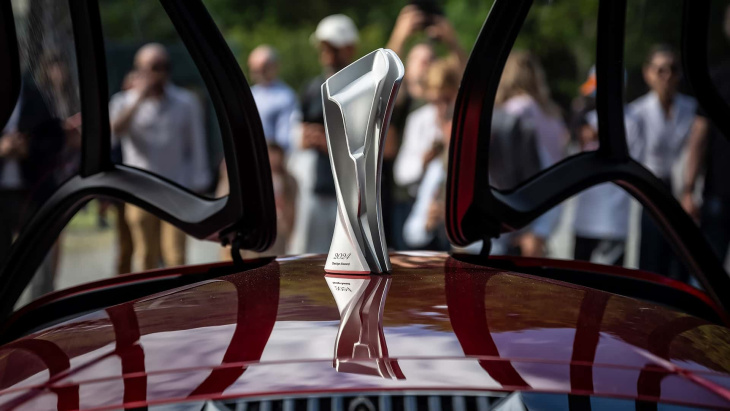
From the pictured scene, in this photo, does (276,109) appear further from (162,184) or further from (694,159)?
(162,184)

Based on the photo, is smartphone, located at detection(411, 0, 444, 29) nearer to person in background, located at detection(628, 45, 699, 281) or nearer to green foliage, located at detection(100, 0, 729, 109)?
green foliage, located at detection(100, 0, 729, 109)

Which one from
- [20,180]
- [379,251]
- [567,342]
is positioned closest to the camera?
[567,342]

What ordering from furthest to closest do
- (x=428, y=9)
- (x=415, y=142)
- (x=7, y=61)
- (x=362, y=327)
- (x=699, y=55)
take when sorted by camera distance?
(x=428, y=9) < (x=415, y=142) < (x=699, y=55) < (x=7, y=61) < (x=362, y=327)

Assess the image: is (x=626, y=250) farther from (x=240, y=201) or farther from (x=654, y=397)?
(x=654, y=397)

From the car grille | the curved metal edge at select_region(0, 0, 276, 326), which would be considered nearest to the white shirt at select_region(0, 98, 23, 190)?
the curved metal edge at select_region(0, 0, 276, 326)

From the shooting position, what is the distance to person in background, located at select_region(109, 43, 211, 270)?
19.7 ft

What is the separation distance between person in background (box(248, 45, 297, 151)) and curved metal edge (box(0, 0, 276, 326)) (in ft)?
14.4

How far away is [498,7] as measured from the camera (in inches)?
55.1

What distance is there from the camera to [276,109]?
629 centimetres

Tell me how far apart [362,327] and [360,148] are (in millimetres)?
375

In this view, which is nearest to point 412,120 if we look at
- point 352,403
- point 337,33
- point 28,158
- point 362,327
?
point 337,33

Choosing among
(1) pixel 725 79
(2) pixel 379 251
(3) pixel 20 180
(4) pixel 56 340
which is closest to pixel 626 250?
(1) pixel 725 79

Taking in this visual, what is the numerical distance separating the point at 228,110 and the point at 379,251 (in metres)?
0.41

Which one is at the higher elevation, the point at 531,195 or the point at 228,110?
the point at 228,110
